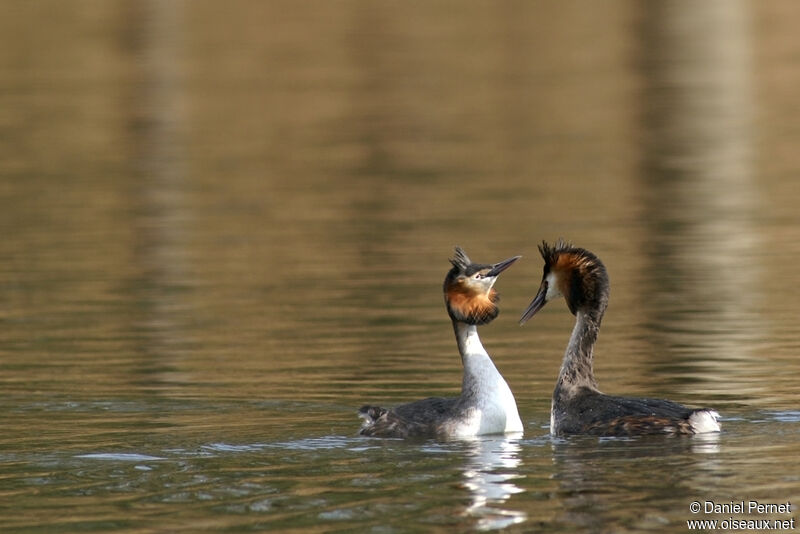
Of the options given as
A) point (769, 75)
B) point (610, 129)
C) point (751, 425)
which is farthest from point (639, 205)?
point (769, 75)

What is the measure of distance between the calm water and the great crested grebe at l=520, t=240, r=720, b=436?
19 centimetres

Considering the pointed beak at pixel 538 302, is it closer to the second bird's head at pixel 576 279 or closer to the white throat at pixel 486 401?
the second bird's head at pixel 576 279

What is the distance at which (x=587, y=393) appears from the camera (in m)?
14.8

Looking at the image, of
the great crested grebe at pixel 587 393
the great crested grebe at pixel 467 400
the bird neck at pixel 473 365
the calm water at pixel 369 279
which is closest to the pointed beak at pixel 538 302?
the great crested grebe at pixel 587 393

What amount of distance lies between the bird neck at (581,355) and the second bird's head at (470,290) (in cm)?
68

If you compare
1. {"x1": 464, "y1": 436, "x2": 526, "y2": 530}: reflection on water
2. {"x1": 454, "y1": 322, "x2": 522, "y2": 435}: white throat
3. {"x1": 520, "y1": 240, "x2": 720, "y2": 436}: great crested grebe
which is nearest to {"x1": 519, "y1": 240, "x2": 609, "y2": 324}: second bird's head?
{"x1": 520, "y1": 240, "x2": 720, "y2": 436}: great crested grebe

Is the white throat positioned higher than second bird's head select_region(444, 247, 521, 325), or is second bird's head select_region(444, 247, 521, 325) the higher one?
second bird's head select_region(444, 247, 521, 325)

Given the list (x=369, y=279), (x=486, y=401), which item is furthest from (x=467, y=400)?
(x=369, y=279)

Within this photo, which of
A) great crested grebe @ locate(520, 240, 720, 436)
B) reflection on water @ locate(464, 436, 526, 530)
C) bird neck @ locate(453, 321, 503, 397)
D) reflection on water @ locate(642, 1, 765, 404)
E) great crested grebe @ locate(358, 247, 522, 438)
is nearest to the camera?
reflection on water @ locate(464, 436, 526, 530)

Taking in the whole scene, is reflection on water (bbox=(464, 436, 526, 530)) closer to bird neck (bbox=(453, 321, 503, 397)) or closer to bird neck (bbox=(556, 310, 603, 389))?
bird neck (bbox=(453, 321, 503, 397))

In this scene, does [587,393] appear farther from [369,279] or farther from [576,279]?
[369,279]

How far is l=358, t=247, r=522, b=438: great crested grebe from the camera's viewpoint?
1443 centimetres

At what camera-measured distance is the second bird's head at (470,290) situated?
1509 centimetres

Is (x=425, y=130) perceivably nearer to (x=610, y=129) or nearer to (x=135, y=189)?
(x=610, y=129)
